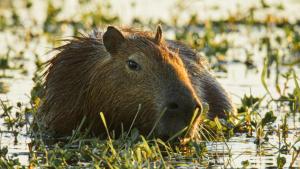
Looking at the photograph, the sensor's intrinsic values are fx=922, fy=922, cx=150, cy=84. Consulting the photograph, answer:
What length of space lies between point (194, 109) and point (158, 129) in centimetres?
30

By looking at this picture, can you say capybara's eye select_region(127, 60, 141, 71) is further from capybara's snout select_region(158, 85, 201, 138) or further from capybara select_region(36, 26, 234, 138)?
capybara's snout select_region(158, 85, 201, 138)

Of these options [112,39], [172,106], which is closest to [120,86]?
[112,39]

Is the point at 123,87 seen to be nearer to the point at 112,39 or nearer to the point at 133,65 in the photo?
the point at 133,65

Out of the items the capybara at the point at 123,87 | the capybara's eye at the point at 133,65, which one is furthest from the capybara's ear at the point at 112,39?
the capybara's eye at the point at 133,65

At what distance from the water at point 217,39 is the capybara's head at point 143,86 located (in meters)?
0.38

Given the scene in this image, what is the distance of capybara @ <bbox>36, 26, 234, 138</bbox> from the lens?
6039 mm

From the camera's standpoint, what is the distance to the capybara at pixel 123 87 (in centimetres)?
604

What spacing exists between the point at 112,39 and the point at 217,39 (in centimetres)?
578

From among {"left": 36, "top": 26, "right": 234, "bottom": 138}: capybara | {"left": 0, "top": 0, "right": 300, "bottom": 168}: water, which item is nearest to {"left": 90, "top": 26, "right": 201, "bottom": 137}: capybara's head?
{"left": 36, "top": 26, "right": 234, "bottom": 138}: capybara

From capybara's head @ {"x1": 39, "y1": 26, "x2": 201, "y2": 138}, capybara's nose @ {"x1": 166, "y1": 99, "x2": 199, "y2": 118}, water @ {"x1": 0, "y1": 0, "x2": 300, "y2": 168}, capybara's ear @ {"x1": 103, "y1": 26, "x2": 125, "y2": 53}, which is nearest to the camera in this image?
capybara's nose @ {"x1": 166, "y1": 99, "x2": 199, "y2": 118}

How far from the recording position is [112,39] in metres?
6.77

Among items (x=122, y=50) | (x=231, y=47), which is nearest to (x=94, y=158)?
(x=122, y=50)

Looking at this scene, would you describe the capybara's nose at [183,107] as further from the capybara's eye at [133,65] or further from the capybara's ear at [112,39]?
the capybara's ear at [112,39]

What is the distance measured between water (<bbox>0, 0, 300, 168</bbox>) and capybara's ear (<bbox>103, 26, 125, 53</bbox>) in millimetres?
694
